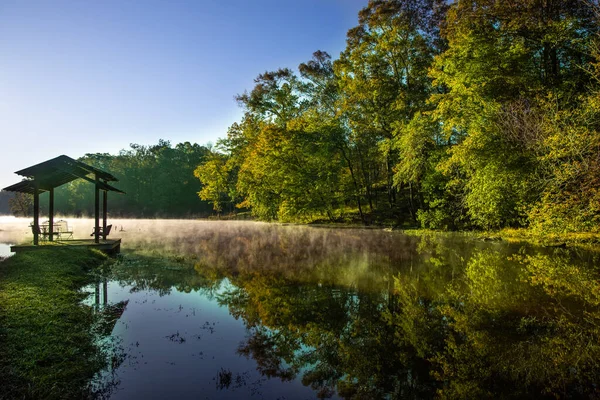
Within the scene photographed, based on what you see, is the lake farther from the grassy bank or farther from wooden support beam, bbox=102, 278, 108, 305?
the grassy bank

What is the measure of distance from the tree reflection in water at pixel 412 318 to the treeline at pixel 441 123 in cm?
415

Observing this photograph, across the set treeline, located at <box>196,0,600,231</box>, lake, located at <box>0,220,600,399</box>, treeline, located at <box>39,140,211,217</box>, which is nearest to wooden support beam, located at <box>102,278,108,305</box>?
lake, located at <box>0,220,600,399</box>

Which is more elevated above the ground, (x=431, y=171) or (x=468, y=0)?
(x=468, y=0)

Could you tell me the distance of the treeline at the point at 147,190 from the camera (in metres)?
82.8

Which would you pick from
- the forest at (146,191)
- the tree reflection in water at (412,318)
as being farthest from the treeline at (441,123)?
the forest at (146,191)

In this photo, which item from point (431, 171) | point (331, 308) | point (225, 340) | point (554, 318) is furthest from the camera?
point (431, 171)

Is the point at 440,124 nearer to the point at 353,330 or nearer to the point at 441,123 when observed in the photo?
the point at 441,123

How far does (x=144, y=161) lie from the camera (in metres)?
90.1

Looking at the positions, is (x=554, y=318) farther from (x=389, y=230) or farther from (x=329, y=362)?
(x=389, y=230)

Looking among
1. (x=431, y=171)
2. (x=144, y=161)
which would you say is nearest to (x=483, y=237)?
(x=431, y=171)

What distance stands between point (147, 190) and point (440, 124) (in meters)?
75.1

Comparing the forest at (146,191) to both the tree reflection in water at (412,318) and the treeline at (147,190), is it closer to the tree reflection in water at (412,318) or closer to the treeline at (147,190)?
the treeline at (147,190)

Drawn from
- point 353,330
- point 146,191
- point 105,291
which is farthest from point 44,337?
point 146,191

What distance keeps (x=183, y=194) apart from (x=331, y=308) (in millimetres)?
82465
